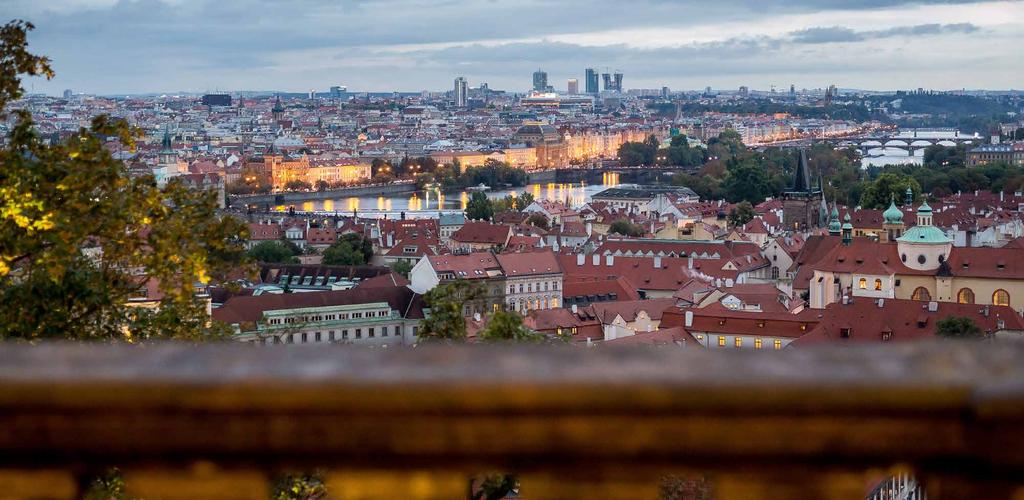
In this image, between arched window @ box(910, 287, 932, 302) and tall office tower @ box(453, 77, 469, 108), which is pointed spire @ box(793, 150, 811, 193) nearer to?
arched window @ box(910, 287, 932, 302)

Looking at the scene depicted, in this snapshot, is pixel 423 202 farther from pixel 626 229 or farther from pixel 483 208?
pixel 626 229

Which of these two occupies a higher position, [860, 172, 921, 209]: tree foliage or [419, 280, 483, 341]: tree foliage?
[419, 280, 483, 341]: tree foliage

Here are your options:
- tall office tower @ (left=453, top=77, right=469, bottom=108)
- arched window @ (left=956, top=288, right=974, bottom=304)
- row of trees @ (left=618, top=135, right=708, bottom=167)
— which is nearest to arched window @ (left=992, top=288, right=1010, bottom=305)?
arched window @ (left=956, top=288, right=974, bottom=304)

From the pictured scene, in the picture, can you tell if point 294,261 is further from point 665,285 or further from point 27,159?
point 27,159

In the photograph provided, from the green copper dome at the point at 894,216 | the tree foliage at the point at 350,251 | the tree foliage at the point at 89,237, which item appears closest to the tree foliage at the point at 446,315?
the tree foliage at the point at 89,237

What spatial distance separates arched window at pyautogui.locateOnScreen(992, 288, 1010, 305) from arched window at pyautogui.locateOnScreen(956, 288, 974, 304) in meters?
0.28

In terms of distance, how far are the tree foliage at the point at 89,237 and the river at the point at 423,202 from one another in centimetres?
3660

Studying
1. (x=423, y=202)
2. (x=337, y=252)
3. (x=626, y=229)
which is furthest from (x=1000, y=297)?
(x=423, y=202)

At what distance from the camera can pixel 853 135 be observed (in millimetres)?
93250

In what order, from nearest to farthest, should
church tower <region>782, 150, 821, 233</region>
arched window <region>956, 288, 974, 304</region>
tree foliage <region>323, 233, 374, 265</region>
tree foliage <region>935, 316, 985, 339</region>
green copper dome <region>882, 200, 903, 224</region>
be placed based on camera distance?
tree foliage <region>935, 316, 985, 339</region>, arched window <region>956, 288, 974, 304</region>, tree foliage <region>323, 233, 374, 265</region>, green copper dome <region>882, 200, 903, 224</region>, church tower <region>782, 150, 821, 233</region>

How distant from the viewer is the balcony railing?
2.09ft

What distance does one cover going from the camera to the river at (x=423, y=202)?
43.6 m

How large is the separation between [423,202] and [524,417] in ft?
159

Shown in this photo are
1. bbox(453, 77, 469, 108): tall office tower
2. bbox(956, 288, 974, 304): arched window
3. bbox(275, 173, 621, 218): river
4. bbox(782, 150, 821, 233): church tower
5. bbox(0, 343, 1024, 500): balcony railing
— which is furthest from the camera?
bbox(453, 77, 469, 108): tall office tower
